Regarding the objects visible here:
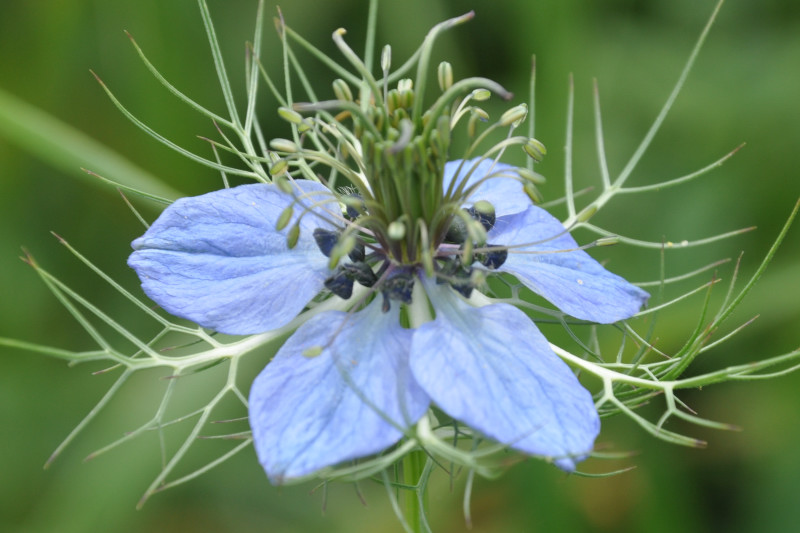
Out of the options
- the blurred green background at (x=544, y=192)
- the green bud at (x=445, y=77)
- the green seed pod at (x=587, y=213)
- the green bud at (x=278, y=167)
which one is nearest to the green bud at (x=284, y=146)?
the green bud at (x=278, y=167)

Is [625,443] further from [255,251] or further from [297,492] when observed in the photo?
A: [255,251]


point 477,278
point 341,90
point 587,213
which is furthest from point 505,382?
point 341,90

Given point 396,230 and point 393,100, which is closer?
point 396,230

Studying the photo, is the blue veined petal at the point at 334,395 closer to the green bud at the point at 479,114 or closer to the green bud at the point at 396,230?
the green bud at the point at 396,230

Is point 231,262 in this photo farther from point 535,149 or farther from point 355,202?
point 535,149

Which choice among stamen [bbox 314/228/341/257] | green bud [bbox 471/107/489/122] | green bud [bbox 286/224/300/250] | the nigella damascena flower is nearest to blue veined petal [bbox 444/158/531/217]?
the nigella damascena flower

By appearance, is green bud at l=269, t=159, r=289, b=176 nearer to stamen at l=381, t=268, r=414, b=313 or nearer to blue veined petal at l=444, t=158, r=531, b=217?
stamen at l=381, t=268, r=414, b=313
